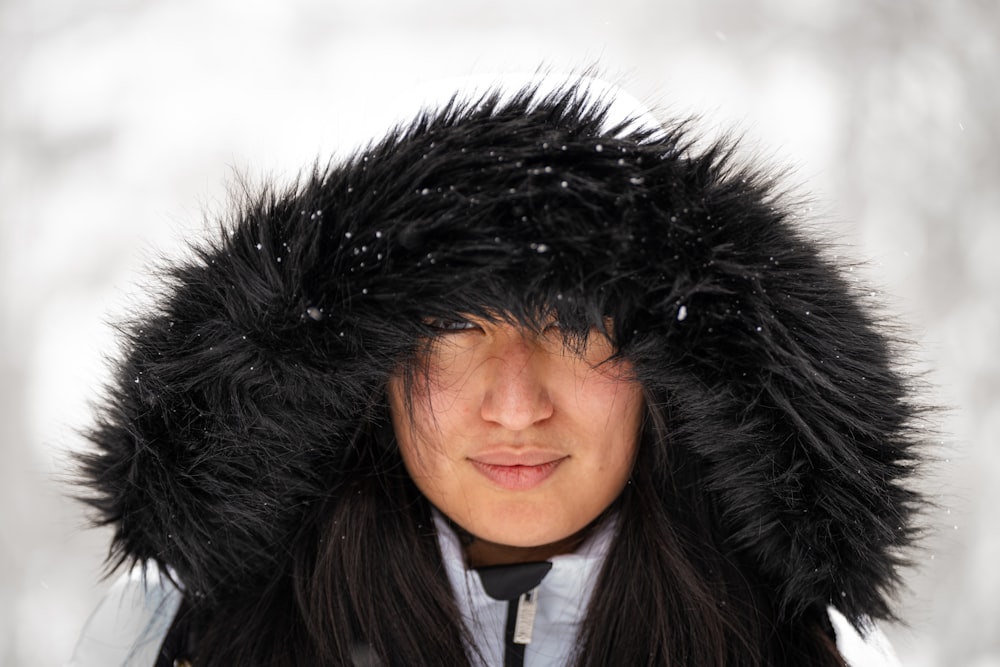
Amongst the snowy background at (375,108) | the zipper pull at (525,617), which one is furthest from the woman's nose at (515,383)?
the snowy background at (375,108)

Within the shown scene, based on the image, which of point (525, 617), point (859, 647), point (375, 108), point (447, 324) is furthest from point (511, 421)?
point (375, 108)

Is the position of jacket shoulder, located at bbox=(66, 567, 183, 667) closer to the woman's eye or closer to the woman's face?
the woman's face

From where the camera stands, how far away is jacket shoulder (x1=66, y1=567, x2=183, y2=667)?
1.50 m

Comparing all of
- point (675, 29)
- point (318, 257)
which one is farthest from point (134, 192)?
point (318, 257)

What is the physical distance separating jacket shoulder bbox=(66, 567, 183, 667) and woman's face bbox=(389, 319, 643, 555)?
504 millimetres

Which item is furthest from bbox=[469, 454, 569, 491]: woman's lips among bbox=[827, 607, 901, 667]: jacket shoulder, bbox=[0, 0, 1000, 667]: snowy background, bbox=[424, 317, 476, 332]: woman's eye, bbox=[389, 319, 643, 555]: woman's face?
bbox=[0, 0, 1000, 667]: snowy background

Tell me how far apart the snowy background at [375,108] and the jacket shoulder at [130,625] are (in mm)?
1849

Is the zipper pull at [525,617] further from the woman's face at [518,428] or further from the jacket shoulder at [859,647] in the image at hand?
the jacket shoulder at [859,647]

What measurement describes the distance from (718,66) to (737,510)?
294 centimetres

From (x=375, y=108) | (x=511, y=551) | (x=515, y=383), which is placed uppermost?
(x=375, y=108)

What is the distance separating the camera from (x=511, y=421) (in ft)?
3.98

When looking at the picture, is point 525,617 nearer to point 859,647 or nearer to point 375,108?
point 859,647

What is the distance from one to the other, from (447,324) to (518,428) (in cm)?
17

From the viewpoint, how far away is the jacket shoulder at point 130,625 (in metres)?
1.50
